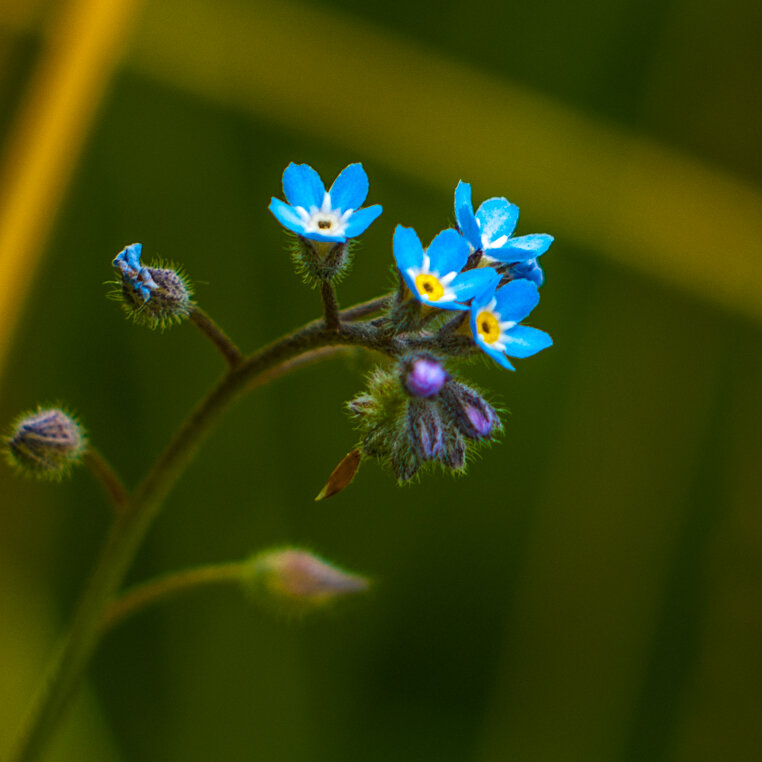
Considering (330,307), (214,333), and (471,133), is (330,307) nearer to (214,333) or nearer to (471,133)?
(214,333)

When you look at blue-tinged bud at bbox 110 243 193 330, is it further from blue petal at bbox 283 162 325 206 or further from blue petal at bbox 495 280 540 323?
blue petal at bbox 495 280 540 323

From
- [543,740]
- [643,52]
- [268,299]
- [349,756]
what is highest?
[643,52]

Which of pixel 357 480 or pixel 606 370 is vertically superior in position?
pixel 606 370

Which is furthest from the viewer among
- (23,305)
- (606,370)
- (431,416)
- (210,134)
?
(606,370)

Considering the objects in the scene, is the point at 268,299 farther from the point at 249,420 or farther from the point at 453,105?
the point at 453,105

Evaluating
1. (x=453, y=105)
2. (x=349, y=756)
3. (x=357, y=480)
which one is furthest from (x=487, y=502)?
(x=453, y=105)

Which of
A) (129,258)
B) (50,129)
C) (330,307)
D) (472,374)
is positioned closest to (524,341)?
(330,307)
